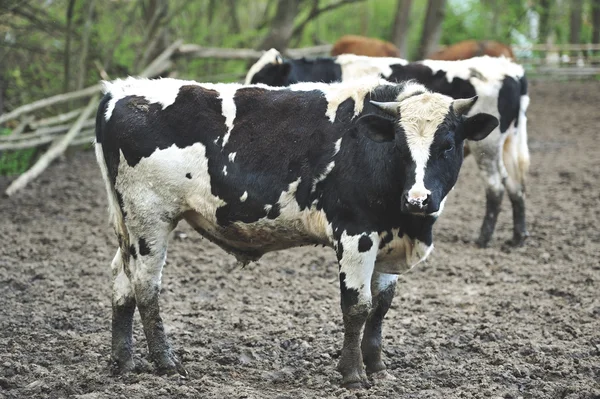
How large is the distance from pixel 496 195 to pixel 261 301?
3.46 metres

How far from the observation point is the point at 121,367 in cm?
532

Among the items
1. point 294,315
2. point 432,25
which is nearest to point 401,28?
point 432,25

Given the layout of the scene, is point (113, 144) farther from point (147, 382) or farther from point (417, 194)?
point (417, 194)

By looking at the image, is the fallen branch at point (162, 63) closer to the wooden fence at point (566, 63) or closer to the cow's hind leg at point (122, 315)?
the cow's hind leg at point (122, 315)

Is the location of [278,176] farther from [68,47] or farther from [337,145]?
[68,47]

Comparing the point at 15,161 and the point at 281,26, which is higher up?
the point at 281,26

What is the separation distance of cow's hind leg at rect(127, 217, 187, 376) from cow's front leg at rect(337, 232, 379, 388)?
1.06 metres

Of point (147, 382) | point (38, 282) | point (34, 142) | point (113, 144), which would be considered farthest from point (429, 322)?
point (34, 142)

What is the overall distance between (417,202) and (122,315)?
2.10 meters

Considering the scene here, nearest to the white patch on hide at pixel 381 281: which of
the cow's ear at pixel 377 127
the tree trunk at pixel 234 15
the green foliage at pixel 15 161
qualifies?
the cow's ear at pixel 377 127

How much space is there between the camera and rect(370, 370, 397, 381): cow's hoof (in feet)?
17.6

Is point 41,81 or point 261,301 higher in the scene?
point 41,81

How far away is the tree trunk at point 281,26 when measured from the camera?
15.9 meters

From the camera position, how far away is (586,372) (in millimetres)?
5457
